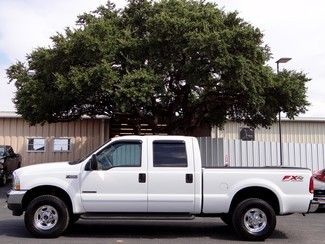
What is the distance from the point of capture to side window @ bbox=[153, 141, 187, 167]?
10.1 meters

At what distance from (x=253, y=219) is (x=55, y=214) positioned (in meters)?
3.91

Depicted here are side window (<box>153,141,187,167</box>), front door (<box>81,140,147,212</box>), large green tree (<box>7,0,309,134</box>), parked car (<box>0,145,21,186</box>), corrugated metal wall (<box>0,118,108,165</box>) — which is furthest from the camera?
corrugated metal wall (<box>0,118,108,165</box>)

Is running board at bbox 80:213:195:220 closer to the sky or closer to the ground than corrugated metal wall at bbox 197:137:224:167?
closer to the ground

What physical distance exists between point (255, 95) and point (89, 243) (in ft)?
41.4

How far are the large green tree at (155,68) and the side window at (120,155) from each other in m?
8.80

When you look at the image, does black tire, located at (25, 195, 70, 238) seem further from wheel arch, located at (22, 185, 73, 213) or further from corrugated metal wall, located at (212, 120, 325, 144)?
corrugated metal wall, located at (212, 120, 325, 144)

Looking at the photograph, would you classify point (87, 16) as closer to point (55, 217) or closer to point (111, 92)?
point (111, 92)

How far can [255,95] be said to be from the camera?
20.4m

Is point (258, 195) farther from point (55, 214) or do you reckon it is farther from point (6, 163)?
point (6, 163)

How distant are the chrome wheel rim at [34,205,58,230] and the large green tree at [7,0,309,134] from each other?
946 centimetres

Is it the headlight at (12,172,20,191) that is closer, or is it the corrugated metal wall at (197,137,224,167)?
the headlight at (12,172,20,191)

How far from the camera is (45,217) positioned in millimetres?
9914

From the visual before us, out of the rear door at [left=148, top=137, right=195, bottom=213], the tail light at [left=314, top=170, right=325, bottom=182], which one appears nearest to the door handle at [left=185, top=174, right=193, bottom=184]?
the rear door at [left=148, top=137, right=195, bottom=213]

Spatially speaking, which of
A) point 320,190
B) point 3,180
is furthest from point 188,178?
point 3,180
